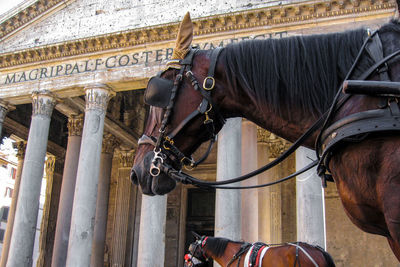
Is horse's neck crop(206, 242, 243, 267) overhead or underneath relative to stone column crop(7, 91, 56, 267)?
underneath

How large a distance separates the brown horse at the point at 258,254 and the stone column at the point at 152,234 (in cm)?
481

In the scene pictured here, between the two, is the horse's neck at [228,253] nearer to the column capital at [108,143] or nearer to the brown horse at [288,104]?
the brown horse at [288,104]

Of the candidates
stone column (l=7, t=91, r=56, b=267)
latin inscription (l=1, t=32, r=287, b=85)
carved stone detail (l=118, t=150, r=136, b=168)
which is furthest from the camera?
carved stone detail (l=118, t=150, r=136, b=168)

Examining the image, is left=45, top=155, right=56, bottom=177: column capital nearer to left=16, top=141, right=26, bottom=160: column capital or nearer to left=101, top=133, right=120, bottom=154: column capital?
left=16, top=141, right=26, bottom=160: column capital

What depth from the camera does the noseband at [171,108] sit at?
2195 mm

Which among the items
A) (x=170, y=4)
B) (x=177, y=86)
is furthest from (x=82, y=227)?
(x=177, y=86)

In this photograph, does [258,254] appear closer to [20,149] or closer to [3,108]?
[3,108]

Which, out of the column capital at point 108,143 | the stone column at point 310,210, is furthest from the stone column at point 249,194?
the column capital at point 108,143

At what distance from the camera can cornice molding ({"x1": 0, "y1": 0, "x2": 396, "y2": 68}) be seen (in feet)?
36.2

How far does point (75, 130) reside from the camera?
49.9 ft

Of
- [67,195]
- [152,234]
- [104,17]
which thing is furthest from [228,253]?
[104,17]

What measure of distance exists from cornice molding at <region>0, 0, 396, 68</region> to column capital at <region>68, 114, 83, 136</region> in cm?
255

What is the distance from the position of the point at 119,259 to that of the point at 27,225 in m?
5.74

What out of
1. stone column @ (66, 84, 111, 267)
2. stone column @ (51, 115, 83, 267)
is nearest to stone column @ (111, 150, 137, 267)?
stone column @ (51, 115, 83, 267)
